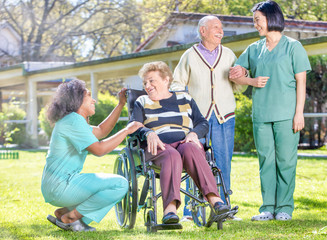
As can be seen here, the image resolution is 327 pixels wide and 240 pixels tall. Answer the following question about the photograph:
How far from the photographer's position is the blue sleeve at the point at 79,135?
12.7 ft

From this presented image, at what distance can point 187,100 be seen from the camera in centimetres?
430

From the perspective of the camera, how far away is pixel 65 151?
396 centimetres

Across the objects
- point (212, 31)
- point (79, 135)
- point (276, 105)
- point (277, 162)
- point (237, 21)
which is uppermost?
point (237, 21)

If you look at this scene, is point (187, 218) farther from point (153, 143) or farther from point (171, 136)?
point (153, 143)

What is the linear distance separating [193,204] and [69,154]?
97cm

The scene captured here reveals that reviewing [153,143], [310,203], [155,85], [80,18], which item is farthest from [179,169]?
[80,18]

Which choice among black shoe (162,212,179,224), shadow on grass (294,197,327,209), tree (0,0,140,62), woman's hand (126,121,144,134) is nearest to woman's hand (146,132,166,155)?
woman's hand (126,121,144,134)

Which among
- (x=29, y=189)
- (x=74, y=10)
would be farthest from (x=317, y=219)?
(x=74, y=10)

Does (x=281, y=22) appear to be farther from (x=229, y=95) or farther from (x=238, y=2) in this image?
(x=238, y=2)

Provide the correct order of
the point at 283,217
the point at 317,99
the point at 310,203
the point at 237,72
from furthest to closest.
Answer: the point at 317,99 → the point at 310,203 → the point at 237,72 → the point at 283,217

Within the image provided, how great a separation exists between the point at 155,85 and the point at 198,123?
0.42 metres

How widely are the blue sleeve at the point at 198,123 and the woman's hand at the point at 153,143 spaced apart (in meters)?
0.33

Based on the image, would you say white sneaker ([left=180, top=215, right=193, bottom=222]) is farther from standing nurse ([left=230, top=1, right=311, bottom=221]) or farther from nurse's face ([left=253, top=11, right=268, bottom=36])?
nurse's face ([left=253, top=11, right=268, bottom=36])

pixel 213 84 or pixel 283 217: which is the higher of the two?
pixel 213 84
